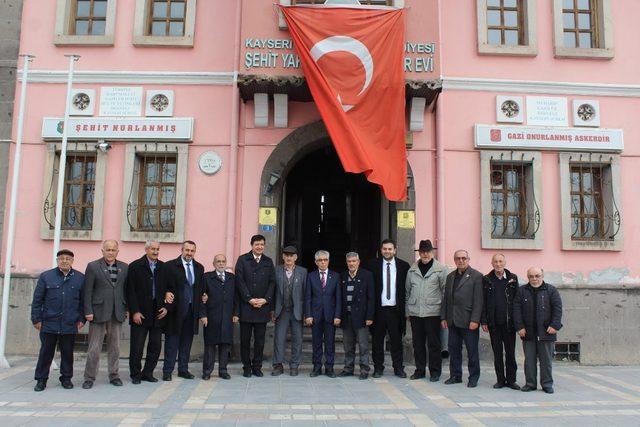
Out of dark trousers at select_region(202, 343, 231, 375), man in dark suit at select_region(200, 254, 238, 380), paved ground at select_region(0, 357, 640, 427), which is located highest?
man in dark suit at select_region(200, 254, 238, 380)

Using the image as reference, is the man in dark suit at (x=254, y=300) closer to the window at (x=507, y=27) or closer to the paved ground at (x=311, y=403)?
the paved ground at (x=311, y=403)

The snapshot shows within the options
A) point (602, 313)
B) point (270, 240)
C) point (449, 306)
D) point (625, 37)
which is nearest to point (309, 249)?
point (270, 240)

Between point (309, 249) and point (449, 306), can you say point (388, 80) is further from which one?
point (309, 249)

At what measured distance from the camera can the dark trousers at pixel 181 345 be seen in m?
7.55

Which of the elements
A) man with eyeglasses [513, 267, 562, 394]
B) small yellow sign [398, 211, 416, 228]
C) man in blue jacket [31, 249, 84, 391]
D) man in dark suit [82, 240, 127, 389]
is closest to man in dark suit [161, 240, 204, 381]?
man in dark suit [82, 240, 127, 389]

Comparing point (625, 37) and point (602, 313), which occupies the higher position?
point (625, 37)

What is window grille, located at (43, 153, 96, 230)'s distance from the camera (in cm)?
959

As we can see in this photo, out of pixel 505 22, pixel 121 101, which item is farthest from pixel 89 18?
pixel 505 22

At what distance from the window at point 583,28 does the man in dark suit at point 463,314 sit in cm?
481

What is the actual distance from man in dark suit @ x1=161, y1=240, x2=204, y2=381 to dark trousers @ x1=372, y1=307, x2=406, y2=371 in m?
2.60

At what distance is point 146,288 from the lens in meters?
7.37

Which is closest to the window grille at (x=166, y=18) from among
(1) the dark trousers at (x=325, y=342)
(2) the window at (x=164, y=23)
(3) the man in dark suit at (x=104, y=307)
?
(2) the window at (x=164, y=23)

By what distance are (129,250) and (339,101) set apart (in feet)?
14.4

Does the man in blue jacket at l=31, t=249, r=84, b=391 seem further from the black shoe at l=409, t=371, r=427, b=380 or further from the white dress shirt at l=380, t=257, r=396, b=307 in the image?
the black shoe at l=409, t=371, r=427, b=380
